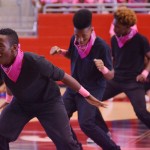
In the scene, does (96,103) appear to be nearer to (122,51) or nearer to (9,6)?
(122,51)

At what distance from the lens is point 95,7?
1694 centimetres

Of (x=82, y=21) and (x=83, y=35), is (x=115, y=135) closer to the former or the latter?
(x=83, y=35)

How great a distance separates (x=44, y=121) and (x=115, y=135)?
3.20 m

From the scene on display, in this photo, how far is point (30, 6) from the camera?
699 inches

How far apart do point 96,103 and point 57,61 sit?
10.5 meters

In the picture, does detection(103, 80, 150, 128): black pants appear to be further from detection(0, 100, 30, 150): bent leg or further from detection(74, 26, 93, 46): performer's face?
detection(0, 100, 30, 150): bent leg

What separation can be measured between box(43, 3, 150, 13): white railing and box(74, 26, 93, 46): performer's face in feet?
30.5

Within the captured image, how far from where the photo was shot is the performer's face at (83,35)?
721 cm

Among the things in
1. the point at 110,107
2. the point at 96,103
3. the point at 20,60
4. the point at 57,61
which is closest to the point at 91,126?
the point at 96,103

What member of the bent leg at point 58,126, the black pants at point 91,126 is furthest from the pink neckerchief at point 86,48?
the bent leg at point 58,126

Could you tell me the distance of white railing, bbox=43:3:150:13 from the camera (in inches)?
653

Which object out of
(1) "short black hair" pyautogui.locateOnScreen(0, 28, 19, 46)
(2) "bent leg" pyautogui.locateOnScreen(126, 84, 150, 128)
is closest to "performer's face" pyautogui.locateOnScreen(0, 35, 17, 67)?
(1) "short black hair" pyautogui.locateOnScreen(0, 28, 19, 46)

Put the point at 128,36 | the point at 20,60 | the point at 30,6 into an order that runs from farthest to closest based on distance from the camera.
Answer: the point at 30,6
the point at 128,36
the point at 20,60

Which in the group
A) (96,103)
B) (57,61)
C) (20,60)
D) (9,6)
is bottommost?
(57,61)
